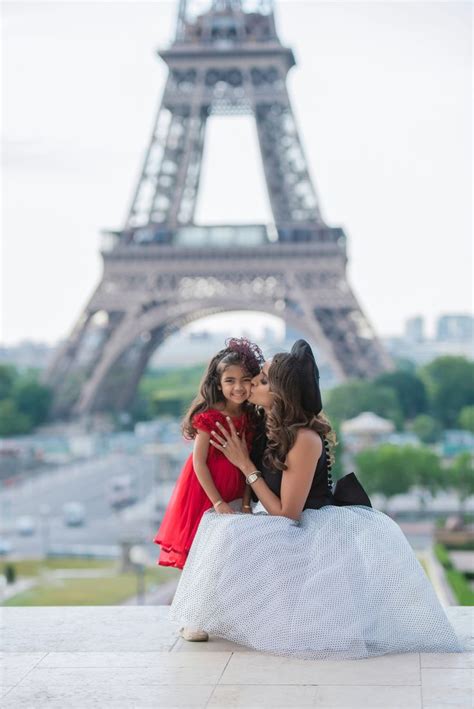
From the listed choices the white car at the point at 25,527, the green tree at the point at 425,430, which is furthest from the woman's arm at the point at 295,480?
the green tree at the point at 425,430

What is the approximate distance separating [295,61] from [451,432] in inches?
504

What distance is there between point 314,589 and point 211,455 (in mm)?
672

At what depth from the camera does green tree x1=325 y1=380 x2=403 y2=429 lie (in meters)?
38.6

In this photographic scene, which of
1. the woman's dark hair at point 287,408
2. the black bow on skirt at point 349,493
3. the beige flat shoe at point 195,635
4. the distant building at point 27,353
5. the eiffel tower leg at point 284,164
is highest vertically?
the distant building at point 27,353

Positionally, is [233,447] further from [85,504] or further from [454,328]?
[454,328]

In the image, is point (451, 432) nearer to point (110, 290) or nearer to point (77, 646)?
point (110, 290)

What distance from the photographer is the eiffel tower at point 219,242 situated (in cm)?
3734

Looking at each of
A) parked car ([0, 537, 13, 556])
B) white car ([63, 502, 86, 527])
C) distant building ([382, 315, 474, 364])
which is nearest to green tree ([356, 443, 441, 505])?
white car ([63, 502, 86, 527])

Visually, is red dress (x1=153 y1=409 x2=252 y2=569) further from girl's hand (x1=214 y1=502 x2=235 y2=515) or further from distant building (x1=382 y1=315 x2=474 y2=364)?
distant building (x1=382 y1=315 x2=474 y2=364)

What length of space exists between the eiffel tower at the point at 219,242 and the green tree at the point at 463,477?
8368 mm

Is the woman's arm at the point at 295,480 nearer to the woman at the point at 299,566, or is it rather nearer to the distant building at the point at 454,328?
the woman at the point at 299,566

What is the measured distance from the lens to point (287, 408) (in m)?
4.83

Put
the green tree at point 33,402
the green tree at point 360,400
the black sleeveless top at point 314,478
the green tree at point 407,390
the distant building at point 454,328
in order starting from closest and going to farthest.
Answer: the black sleeveless top at point 314,478, the green tree at point 360,400, the green tree at point 407,390, the green tree at point 33,402, the distant building at point 454,328

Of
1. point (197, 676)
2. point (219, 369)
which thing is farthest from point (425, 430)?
point (197, 676)
